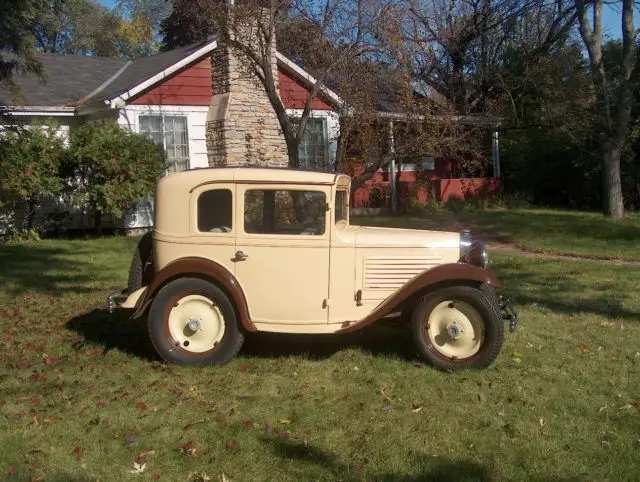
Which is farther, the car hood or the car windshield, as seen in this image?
the car windshield

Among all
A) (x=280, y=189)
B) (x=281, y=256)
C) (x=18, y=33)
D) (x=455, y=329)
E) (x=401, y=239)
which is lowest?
(x=455, y=329)

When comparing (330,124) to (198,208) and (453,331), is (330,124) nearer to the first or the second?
(198,208)

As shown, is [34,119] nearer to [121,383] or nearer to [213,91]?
[213,91]

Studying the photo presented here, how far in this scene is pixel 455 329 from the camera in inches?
216

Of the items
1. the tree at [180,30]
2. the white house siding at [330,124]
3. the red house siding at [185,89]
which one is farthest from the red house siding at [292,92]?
the tree at [180,30]

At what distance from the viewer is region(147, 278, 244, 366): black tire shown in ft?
18.6

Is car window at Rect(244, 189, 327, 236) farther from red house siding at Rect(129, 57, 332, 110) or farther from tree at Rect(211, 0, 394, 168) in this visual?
red house siding at Rect(129, 57, 332, 110)

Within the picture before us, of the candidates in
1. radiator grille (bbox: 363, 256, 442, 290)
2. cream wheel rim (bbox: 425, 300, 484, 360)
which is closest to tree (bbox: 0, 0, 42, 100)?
radiator grille (bbox: 363, 256, 442, 290)

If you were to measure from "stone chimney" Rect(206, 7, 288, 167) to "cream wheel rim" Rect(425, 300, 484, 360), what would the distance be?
859 centimetres

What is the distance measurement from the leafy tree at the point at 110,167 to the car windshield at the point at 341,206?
834cm

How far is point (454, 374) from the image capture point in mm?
5441

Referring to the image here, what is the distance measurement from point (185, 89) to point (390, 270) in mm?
10902

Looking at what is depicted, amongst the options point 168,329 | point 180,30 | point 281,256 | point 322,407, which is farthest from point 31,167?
point 180,30

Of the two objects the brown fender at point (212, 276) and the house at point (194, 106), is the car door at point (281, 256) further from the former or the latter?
the house at point (194, 106)
